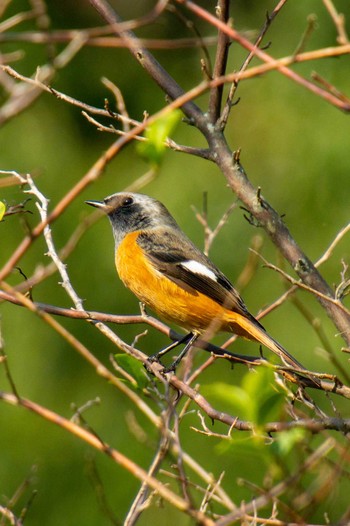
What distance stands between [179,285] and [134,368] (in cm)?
217

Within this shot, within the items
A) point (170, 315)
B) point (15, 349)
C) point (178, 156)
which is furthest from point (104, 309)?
point (170, 315)

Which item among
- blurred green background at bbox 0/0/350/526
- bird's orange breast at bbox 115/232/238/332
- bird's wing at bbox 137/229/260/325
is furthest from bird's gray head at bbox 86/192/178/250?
blurred green background at bbox 0/0/350/526

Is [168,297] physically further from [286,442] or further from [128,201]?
[286,442]

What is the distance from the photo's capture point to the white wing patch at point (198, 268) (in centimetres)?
473

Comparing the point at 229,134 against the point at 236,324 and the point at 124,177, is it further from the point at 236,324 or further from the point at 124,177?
the point at 236,324

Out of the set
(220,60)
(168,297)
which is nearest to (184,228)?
(168,297)

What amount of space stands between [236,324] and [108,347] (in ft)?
11.4

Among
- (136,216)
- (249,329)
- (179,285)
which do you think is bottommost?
(249,329)

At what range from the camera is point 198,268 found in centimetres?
478

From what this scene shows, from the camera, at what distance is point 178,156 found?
306 inches

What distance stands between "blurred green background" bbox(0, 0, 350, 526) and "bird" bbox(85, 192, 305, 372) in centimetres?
208

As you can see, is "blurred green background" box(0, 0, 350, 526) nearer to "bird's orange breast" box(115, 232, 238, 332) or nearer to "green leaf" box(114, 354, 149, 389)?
"bird's orange breast" box(115, 232, 238, 332)

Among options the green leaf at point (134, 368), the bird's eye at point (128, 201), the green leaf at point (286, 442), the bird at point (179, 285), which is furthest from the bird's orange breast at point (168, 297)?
the green leaf at point (286, 442)

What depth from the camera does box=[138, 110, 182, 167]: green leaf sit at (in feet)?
5.90
